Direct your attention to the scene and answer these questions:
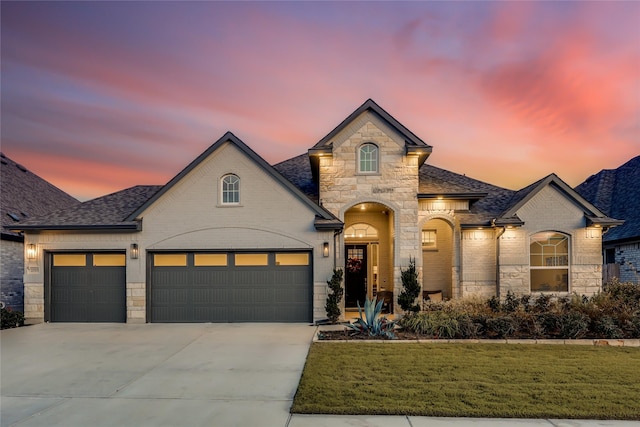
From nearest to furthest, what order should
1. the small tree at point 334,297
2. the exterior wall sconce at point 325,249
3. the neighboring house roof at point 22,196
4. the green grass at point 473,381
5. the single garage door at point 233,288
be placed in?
the green grass at point 473,381 → the small tree at point 334,297 → the exterior wall sconce at point 325,249 → the single garage door at point 233,288 → the neighboring house roof at point 22,196

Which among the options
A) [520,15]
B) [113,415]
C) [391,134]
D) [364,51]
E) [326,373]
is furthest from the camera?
[364,51]

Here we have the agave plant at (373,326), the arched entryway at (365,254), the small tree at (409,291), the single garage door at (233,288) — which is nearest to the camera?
the agave plant at (373,326)

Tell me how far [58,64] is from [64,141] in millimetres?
6093

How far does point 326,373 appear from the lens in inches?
291

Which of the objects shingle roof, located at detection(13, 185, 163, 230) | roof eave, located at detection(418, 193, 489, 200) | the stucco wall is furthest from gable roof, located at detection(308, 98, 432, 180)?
shingle roof, located at detection(13, 185, 163, 230)

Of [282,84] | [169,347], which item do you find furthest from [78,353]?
[282,84]

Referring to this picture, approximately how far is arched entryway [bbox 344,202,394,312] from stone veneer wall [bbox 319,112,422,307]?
210cm

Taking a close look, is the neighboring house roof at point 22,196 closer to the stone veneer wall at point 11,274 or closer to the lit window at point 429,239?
the stone veneer wall at point 11,274

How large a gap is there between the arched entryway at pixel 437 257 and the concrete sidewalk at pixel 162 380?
22.7 ft

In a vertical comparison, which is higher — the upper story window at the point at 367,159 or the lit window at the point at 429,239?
the upper story window at the point at 367,159

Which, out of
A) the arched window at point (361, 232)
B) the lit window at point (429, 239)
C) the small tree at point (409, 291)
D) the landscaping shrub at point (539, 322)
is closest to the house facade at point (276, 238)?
the small tree at point (409, 291)

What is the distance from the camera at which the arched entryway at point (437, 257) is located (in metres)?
16.6

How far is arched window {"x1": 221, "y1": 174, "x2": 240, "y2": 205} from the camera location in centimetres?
1363

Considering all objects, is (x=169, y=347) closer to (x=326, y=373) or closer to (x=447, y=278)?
(x=326, y=373)
